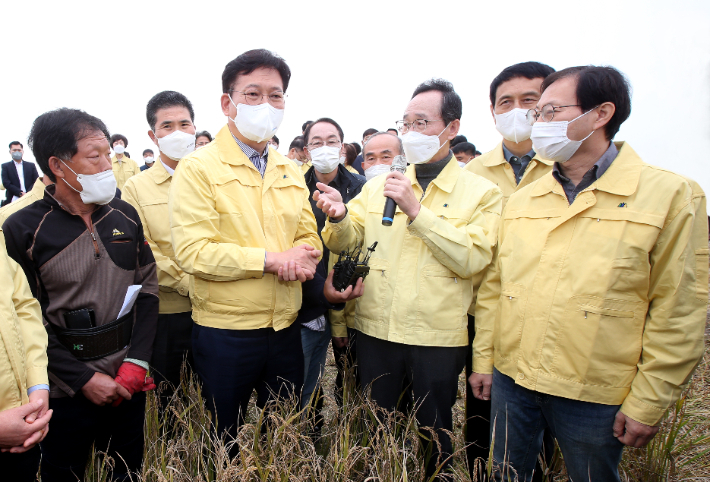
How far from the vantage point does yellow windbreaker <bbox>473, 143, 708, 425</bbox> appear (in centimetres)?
160

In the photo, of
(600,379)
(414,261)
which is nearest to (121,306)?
(414,261)

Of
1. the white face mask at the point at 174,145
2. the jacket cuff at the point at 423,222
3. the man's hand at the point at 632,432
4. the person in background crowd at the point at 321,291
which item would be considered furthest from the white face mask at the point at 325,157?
the man's hand at the point at 632,432

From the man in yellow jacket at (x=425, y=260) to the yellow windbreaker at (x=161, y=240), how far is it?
115 centimetres

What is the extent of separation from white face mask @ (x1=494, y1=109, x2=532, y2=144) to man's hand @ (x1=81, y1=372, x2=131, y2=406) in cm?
269

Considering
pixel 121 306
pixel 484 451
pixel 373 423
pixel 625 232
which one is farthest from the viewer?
pixel 484 451

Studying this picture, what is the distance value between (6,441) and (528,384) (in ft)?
6.83

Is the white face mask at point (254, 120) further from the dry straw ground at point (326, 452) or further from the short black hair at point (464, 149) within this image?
the short black hair at point (464, 149)

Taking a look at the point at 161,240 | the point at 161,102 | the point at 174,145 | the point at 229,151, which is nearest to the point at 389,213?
the point at 229,151

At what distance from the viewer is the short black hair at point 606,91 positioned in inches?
70.2

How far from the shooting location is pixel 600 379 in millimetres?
1694

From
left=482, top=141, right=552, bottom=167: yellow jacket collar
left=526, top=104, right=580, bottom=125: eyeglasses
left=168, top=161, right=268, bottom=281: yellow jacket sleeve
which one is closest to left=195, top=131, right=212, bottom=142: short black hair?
left=168, top=161, right=268, bottom=281: yellow jacket sleeve

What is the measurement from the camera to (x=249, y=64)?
227cm

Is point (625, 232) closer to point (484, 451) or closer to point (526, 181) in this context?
point (526, 181)

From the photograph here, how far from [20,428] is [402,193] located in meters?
1.80
